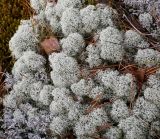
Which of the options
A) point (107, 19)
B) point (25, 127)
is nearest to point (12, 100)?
point (25, 127)

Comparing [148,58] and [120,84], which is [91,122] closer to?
[120,84]

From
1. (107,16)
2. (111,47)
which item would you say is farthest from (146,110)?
(107,16)

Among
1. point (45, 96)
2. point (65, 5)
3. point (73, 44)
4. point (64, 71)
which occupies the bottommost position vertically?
point (45, 96)

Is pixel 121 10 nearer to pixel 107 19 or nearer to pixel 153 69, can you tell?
pixel 107 19

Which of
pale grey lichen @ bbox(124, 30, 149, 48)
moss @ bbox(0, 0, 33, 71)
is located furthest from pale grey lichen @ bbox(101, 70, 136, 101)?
moss @ bbox(0, 0, 33, 71)

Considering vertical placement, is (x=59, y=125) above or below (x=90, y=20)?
below

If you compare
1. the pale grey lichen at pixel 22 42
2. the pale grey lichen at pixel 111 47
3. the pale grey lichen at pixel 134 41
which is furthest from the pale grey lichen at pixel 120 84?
the pale grey lichen at pixel 22 42

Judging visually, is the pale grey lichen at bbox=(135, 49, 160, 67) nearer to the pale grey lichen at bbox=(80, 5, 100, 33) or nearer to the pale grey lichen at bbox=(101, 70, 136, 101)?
the pale grey lichen at bbox=(101, 70, 136, 101)
